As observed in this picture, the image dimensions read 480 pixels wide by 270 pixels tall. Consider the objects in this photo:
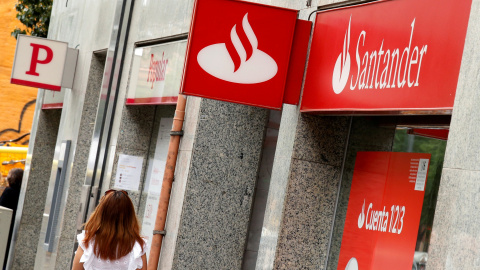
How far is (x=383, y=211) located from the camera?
19.8 ft

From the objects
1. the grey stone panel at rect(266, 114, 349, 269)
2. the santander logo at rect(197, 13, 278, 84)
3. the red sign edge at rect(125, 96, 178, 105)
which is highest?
the santander logo at rect(197, 13, 278, 84)

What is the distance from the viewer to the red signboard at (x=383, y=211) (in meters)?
5.67

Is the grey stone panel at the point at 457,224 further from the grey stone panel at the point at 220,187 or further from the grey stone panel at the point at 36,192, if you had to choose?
the grey stone panel at the point at 36,192

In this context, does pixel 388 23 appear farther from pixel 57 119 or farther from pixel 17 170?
pixel 57 119

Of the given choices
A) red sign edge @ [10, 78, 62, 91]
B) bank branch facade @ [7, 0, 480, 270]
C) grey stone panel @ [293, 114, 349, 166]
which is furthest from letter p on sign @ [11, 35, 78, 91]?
grey stone panel @ [293, 114, 349, 166]

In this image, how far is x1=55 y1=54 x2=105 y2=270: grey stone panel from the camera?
12.3m

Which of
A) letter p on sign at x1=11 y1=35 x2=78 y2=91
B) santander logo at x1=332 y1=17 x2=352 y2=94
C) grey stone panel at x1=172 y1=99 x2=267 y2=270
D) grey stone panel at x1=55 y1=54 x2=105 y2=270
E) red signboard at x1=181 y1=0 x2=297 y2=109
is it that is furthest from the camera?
letter p on sign at x1=11 y1=35 x2=78 y2=91

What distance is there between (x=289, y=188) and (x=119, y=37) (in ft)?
17.5

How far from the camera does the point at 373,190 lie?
6227 mm

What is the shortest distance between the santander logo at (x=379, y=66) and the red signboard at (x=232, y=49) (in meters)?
0.61

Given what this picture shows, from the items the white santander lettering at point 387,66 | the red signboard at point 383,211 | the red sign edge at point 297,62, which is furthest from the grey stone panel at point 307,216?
the white santander lettering at point 387,66

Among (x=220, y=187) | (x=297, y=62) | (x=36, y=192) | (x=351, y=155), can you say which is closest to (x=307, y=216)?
(x=351, y=155)

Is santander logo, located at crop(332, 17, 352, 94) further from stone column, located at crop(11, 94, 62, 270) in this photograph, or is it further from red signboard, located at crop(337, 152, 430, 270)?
stone column, located at crop(11, 94, 62, 270)

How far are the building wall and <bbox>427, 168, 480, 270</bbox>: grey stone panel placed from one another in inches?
976
